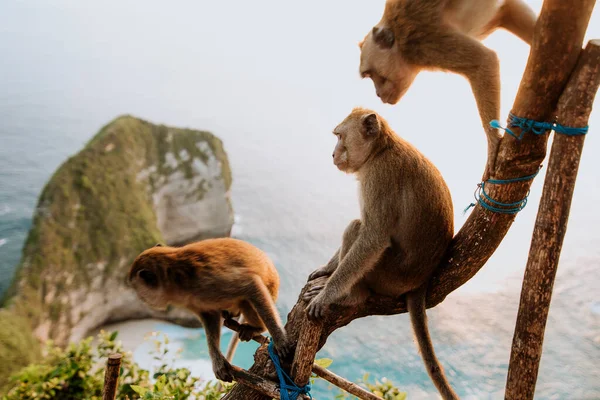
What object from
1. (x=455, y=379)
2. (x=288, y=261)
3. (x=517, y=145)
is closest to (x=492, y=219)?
(x=517, y=145)

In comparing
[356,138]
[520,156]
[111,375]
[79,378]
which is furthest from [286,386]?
[79,378]

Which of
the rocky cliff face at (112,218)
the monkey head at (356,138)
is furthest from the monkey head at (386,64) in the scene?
the rocky cliff face at (112,218)

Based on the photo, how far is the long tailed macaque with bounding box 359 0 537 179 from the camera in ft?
8.34

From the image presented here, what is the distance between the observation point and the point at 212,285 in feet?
10.8

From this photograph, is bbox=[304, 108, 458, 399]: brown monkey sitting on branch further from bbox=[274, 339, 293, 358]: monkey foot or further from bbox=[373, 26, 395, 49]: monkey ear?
bbox=[373, 26, 395, 49]: monkey ear

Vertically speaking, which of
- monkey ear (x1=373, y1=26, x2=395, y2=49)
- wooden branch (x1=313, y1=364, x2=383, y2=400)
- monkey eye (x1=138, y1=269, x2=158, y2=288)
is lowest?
wooden branch (x1=313, y1=364, x2=383, y2=400)

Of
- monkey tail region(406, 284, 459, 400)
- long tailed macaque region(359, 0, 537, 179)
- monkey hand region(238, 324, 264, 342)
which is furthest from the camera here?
monkey hand region(238, 324, 264, 342)

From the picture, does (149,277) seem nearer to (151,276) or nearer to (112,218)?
(151,276)

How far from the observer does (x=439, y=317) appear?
10562mm

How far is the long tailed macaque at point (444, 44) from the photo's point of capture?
8.34 feet

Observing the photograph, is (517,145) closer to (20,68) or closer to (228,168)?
(228,168)

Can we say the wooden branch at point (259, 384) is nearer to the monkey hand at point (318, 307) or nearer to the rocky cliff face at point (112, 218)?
the monkey hand at point (318, 307)

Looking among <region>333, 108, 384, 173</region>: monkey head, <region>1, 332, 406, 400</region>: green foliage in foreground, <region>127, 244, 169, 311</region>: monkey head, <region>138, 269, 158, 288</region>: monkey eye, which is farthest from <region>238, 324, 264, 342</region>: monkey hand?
<region>1, 332, 406, 400</region>: green foliage in foreground

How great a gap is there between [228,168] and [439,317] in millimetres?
6269
